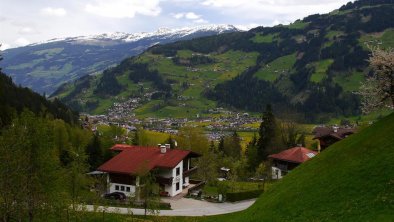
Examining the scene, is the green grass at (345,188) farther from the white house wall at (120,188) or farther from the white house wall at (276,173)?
the white house wall at (276,173)

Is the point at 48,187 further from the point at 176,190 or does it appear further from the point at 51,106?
the point at 51,106

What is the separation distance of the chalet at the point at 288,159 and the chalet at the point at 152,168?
91.2 feet

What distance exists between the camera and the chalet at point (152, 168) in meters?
87.1

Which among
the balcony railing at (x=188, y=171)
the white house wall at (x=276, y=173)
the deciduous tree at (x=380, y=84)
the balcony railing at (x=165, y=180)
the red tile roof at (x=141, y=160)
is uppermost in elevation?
the deciduous tree at (x=380, y=84)

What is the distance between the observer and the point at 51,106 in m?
192

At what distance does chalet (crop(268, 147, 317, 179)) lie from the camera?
108875mm

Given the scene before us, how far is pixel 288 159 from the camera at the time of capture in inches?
4311

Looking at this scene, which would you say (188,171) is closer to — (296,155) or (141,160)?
(141,160)

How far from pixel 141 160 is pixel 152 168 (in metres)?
5.36

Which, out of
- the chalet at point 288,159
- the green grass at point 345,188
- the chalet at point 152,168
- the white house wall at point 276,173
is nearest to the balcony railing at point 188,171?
the chalet at point 152,168

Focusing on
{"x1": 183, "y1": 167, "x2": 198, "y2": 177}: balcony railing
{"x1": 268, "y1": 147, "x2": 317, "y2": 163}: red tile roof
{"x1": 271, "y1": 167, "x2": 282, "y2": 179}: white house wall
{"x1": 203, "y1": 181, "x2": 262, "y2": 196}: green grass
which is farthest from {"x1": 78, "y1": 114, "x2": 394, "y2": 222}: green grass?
{"x1": 271, "y1": 167, "x2": 282, "y2": 179}: white house wall

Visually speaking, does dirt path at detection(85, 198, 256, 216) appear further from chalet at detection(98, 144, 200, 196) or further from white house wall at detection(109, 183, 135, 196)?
white house wall at detection(109, 183, 135, 196)

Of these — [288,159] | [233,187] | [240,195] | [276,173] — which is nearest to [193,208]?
[240,195]

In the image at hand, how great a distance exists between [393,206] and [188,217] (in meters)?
41.6
